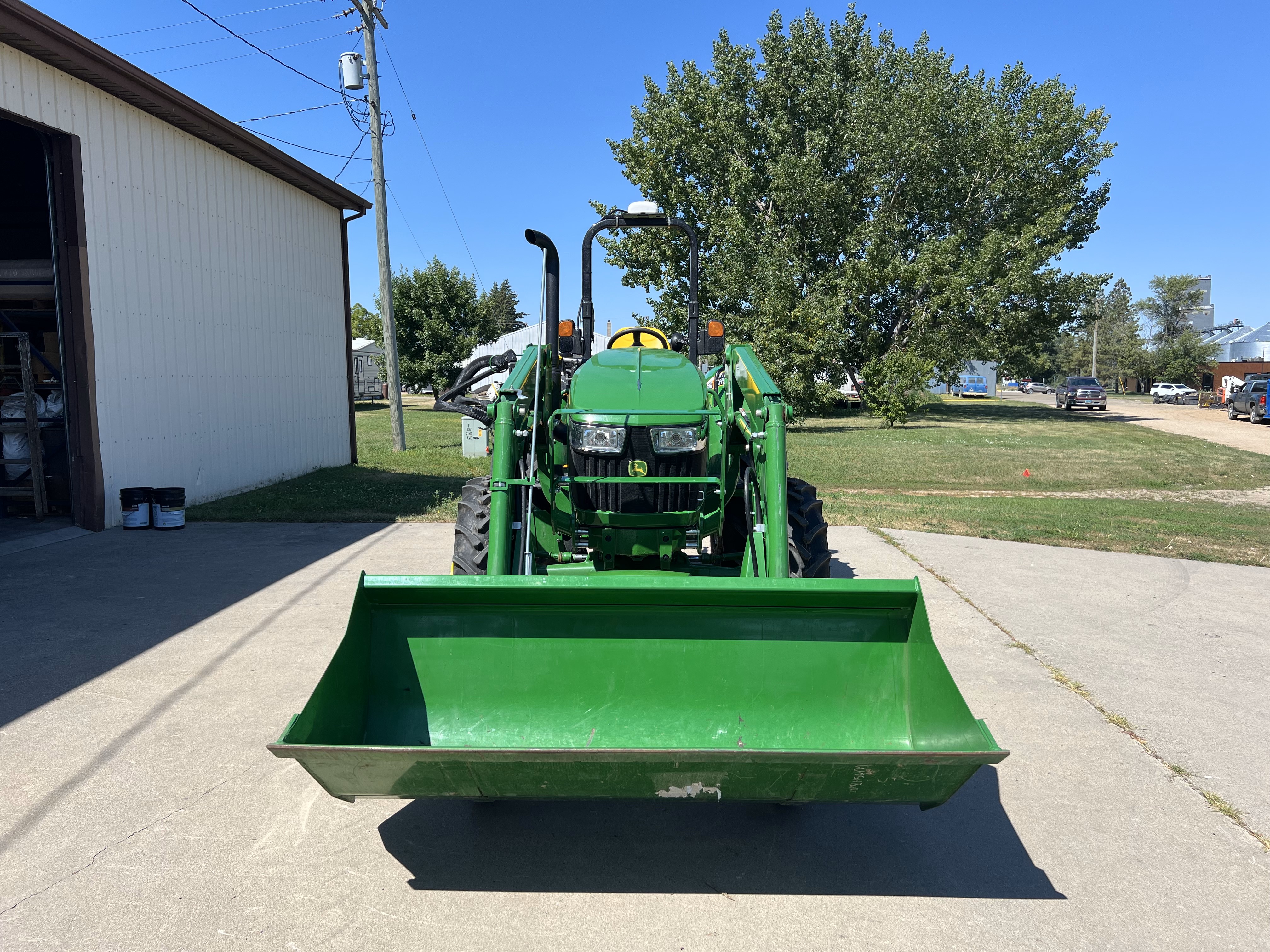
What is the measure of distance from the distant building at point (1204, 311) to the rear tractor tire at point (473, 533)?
91.8 m

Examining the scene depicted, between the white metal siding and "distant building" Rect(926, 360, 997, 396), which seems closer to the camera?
the white metal siding

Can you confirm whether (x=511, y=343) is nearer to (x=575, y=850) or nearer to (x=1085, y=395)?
(x=1085, y=395)

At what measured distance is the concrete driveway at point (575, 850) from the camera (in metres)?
2.72

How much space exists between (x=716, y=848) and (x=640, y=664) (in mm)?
703

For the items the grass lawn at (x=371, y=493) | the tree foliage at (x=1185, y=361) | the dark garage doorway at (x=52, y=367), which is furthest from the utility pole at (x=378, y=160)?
the tree foliage at (x=1185, y=361)

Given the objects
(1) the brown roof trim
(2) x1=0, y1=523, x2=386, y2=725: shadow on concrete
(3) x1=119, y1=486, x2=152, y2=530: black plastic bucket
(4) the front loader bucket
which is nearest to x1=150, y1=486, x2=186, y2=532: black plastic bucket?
(3) x1=119, y1=486, x2=152, y2=530: black plastic bucket

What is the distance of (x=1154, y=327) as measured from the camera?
8331cm

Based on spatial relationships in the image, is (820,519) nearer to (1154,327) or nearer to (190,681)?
(190,681)

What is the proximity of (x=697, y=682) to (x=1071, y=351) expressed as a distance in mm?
97732

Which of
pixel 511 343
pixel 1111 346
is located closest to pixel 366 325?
pixel 511 343

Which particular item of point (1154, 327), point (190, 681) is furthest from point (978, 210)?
point (1154, 327)

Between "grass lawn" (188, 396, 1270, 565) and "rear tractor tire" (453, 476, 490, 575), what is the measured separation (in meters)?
5.06

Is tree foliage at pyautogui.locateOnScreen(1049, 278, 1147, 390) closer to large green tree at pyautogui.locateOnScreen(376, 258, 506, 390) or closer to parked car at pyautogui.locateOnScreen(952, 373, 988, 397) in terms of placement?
parked car at pyautogui.locateOnScreen(952, 373, 988, 397)

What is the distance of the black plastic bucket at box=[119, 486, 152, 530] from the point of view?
9211mm
